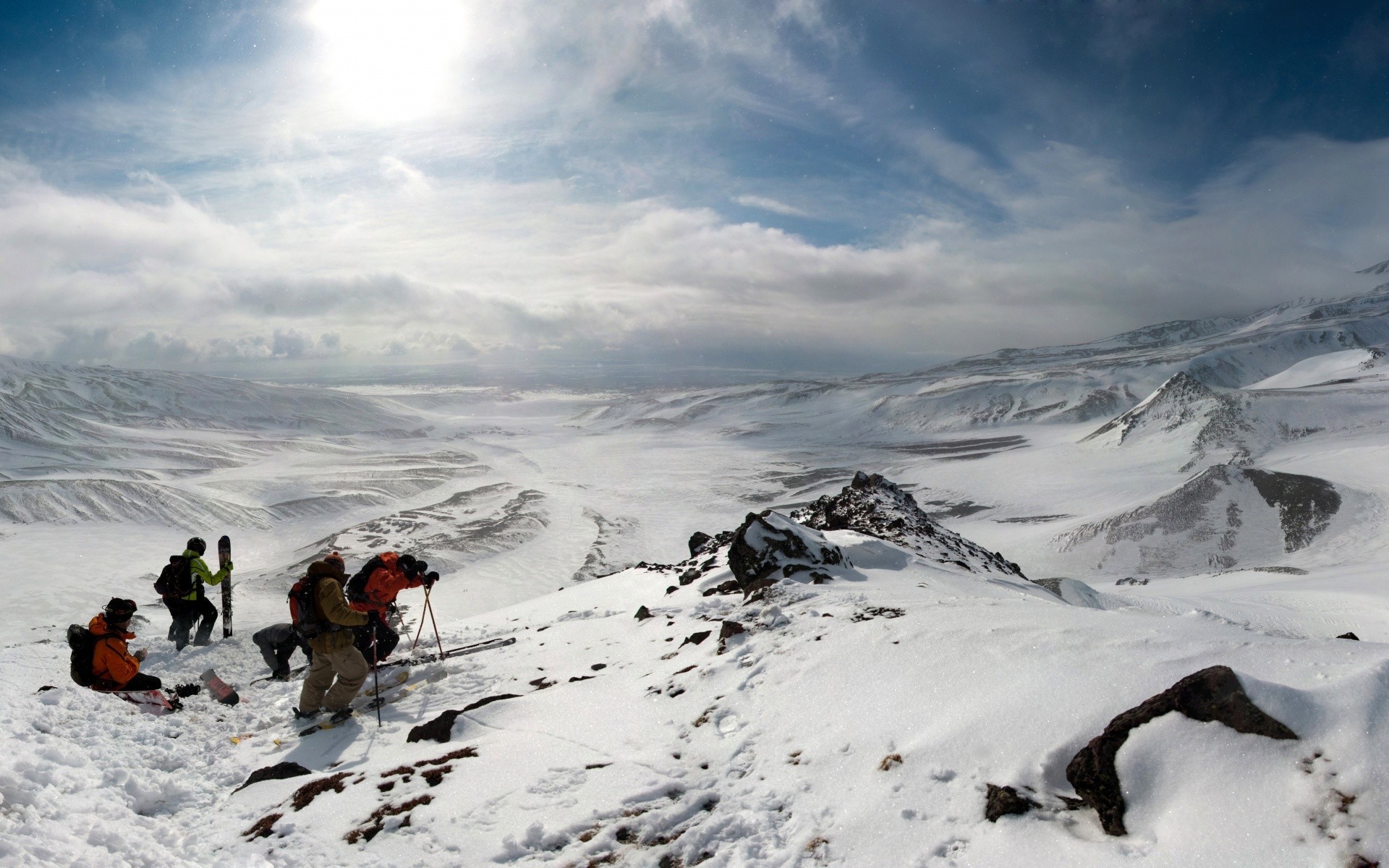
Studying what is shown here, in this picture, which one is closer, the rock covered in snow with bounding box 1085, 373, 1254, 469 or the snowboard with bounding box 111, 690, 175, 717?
the snowboard with bounding box 111, 690, 175, 717

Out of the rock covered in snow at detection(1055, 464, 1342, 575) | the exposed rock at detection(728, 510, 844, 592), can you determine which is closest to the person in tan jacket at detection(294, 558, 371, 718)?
the exposed rock at detection(728, 510, 844, 592)

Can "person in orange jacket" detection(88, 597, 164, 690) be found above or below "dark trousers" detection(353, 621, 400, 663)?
above

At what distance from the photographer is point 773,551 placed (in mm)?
14297

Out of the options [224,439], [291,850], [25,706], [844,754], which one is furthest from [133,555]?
[224,439]

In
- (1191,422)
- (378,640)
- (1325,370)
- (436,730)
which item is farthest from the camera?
(1325,370)

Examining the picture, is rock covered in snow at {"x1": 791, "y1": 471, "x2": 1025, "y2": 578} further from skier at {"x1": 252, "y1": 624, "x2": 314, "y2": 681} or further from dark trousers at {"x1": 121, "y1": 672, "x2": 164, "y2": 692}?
dark trousers at {"x1": 121, "y1": 672, "x2": 164, "y2": 692}

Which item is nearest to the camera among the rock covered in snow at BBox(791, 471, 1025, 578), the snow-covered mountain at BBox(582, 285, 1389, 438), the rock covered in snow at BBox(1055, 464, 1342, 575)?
the rock covered in snow at BBox(791, 471, 1025, 578)

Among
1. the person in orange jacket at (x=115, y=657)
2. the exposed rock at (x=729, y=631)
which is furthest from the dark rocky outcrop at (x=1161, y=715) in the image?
the person in orange jacket at (x=115, y=657)

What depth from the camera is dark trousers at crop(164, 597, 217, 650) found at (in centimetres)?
1314

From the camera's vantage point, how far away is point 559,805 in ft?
18.6

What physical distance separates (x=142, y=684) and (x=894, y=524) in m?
20.0

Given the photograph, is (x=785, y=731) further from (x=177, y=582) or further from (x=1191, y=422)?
(x=1191, y=422)

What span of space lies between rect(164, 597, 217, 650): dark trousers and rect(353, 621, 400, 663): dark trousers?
4.79 meters

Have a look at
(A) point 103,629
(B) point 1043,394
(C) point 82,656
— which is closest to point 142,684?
(C) point 82,656
